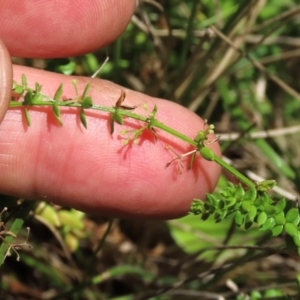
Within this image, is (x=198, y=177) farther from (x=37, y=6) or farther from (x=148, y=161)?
(x=37, y=6)

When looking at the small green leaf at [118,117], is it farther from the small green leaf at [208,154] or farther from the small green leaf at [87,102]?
the small green leaf at [208,154]

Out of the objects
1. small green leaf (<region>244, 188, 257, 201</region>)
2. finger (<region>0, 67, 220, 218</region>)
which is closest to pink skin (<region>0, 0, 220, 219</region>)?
finger (<region>0, 67, 220, 218</region>)

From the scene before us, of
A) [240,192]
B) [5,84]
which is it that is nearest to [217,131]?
[240,192]

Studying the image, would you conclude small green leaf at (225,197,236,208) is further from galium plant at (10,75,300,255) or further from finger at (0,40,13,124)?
finger at (0,40,13,124)

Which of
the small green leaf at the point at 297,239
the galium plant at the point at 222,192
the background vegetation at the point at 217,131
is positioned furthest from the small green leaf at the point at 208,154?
the background vegetation at the point at 217,131

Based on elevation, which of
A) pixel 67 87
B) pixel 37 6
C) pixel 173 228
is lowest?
pixel 173 228

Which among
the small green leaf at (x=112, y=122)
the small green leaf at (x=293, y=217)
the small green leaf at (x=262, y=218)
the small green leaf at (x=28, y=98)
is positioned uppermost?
the small green leaf at (x=28, y=98)

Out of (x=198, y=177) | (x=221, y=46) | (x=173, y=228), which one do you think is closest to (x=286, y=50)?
(x=221, y=46)
